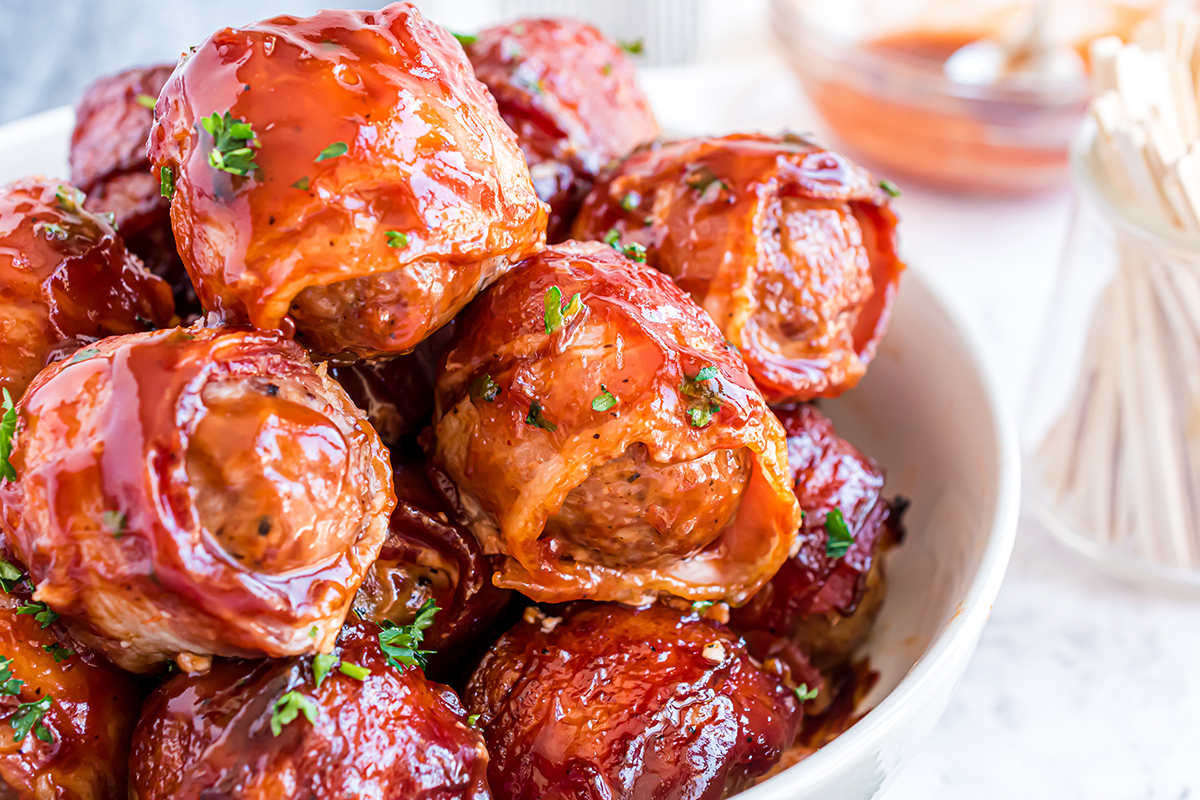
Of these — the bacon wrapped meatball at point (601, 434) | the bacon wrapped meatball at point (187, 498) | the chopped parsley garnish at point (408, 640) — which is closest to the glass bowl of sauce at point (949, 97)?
the bacon wrapped meatball at point (601, 434)

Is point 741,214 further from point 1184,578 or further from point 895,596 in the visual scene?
point 1184,578

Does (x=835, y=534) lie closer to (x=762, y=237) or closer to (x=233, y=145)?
(x=762, y=237)

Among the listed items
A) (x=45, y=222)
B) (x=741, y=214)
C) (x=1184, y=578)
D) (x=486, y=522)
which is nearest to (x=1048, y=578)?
(x=1184, y=578)

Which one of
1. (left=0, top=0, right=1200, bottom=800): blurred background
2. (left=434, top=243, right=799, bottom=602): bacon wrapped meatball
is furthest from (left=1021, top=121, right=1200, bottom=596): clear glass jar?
(left=434, top=243, right=799, bottom=602): bacon wrapped meatball

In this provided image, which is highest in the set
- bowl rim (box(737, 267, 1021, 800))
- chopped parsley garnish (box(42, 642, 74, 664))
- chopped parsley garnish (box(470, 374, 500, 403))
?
chopped parsley garnish (box(470, 374, 500, 403))

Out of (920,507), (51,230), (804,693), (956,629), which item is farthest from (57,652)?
(920,507)

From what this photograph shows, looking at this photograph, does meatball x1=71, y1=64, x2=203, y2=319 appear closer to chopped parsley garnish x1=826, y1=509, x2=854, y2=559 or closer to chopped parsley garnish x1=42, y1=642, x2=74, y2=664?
chopped parsley garnish x1=42, y1=642, x2=74, y2=664
